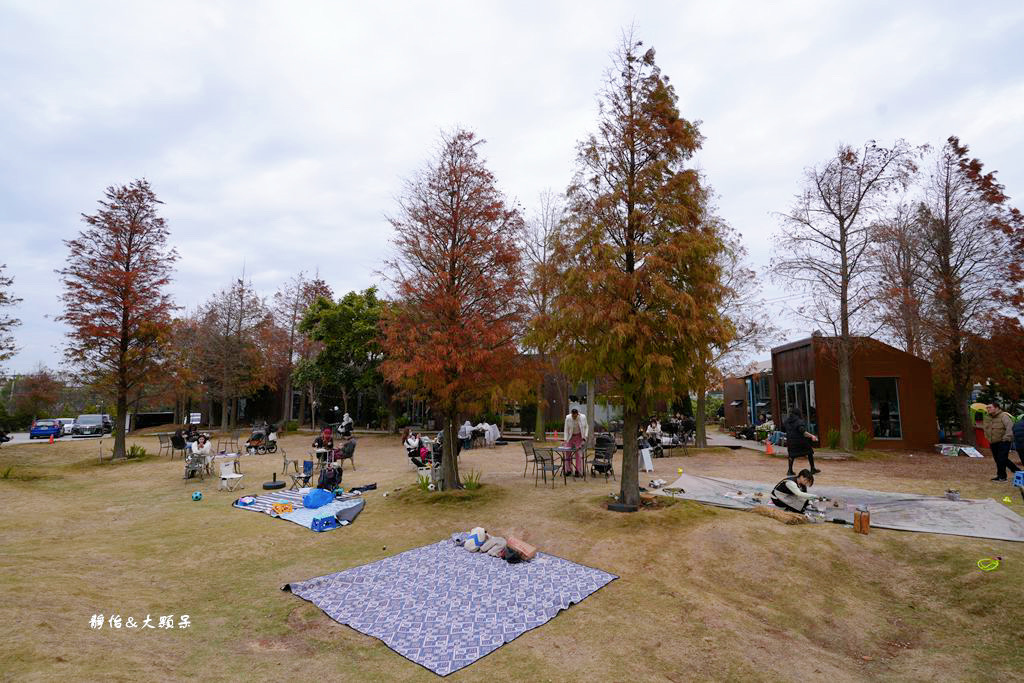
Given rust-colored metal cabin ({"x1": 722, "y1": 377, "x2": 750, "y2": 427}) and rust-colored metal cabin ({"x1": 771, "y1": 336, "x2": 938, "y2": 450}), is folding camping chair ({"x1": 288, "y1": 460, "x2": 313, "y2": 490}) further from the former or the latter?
rust-colored metal cabin ({"x1": 722, "y1": 377, "x2": 750, "y2": 427})

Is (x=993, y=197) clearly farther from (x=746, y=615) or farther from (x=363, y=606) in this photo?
(x=363, y=606)

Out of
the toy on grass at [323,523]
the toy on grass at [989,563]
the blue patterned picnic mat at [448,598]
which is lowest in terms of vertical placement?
the blue patterned picnic mat at [448,598]

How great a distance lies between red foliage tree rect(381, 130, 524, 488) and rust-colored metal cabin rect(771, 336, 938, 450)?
44.0 feet

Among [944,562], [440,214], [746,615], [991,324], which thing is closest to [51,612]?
[746,615]

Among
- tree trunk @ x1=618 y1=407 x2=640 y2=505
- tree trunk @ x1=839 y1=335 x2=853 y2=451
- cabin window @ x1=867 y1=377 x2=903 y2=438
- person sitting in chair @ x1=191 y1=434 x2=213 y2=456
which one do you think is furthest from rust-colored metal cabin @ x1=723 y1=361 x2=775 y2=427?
person sitting in chair @ x1=191 y1=434 x2=213 y2=456

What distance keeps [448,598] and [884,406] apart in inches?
755

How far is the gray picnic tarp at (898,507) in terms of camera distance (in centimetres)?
717

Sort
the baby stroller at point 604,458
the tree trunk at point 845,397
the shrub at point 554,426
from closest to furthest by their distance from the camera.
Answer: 1. the baby stroller at point 604,458
2. the tree trunk at point 845,397
3. the shrub at point 554,426

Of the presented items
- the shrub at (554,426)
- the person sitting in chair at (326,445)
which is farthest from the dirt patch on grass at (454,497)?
the shrub at (554,426)

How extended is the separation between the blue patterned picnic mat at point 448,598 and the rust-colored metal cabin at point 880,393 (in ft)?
51.8

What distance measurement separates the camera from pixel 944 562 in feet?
21.0

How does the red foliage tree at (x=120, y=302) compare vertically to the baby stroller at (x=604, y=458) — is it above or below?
above

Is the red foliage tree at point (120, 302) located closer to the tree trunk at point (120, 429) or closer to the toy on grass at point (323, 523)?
the tree trunk at point (120, 429)

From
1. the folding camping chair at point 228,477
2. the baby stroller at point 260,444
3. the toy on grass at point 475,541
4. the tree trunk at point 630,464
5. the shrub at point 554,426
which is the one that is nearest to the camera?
the toy on grass at point 475,541
